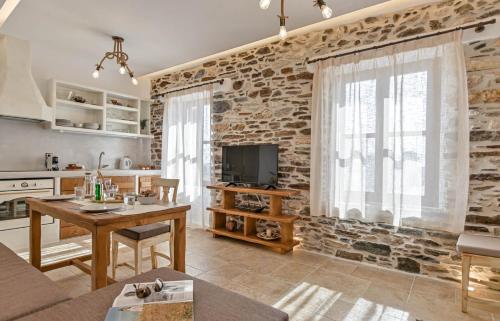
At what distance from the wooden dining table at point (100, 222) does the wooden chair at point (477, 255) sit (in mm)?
2193

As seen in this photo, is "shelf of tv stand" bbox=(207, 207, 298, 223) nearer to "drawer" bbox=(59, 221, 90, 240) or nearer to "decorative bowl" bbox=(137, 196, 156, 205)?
"decorative bowl" bbox=(137, 196, 156, 205)

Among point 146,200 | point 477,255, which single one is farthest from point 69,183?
point 477,255

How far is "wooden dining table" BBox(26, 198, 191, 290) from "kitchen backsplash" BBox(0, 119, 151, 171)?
2.06 meters

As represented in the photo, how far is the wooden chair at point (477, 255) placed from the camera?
1987 millimetres

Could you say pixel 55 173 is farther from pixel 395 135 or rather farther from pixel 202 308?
pixel 395 135

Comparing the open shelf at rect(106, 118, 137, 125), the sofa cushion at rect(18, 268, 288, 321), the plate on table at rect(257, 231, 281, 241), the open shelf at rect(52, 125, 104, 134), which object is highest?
the open shelf at rect(106, 118, 137, 125)

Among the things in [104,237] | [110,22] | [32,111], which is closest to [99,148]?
[32,111]

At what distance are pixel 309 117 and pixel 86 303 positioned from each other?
295 cm

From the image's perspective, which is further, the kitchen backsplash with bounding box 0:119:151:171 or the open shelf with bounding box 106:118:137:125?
the open shelf with bounding box 106:118:137:125

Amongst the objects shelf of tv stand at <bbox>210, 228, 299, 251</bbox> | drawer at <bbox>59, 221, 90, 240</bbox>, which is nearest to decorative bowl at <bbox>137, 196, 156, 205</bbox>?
shelf of tv stand at <bbox>210, 228, 299, 251</bbox>

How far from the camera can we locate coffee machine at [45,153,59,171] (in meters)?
4.09

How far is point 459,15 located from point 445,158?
138 cm

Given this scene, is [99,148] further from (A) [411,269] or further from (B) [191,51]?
(A) [411,269]

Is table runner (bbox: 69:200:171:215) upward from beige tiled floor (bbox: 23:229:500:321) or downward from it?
upward
